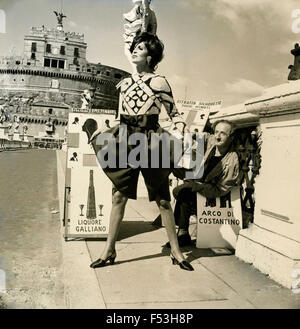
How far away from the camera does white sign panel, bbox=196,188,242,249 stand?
169 inches

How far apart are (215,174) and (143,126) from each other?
3.52ft

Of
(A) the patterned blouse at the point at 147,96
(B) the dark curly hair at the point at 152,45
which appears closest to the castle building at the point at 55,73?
(B) the dark curly hair at the point at 152,45

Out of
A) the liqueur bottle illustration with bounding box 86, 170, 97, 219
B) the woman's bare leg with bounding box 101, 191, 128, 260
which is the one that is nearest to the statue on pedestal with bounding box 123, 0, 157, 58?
the liqueur bottle illustration with bounding box 86, 170, 97, 219

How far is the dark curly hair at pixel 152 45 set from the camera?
12.5 feet

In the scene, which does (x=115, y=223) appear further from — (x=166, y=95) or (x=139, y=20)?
(x=139, y=20)

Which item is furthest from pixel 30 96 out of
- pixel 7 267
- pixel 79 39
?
pixel 7 267

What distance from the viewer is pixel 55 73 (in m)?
93.2

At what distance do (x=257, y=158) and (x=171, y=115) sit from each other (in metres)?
0.96

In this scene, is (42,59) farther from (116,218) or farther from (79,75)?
(116,218)

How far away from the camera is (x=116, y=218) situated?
3801mm

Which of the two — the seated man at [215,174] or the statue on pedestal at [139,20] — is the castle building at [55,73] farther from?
the seated man at [215,174]

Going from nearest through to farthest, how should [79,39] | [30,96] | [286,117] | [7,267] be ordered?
[286,117] < [7,267] < [30,96] < [79,39]

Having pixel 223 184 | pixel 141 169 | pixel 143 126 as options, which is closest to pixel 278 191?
pixel 223 184

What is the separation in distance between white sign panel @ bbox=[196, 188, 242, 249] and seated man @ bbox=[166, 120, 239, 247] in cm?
11
